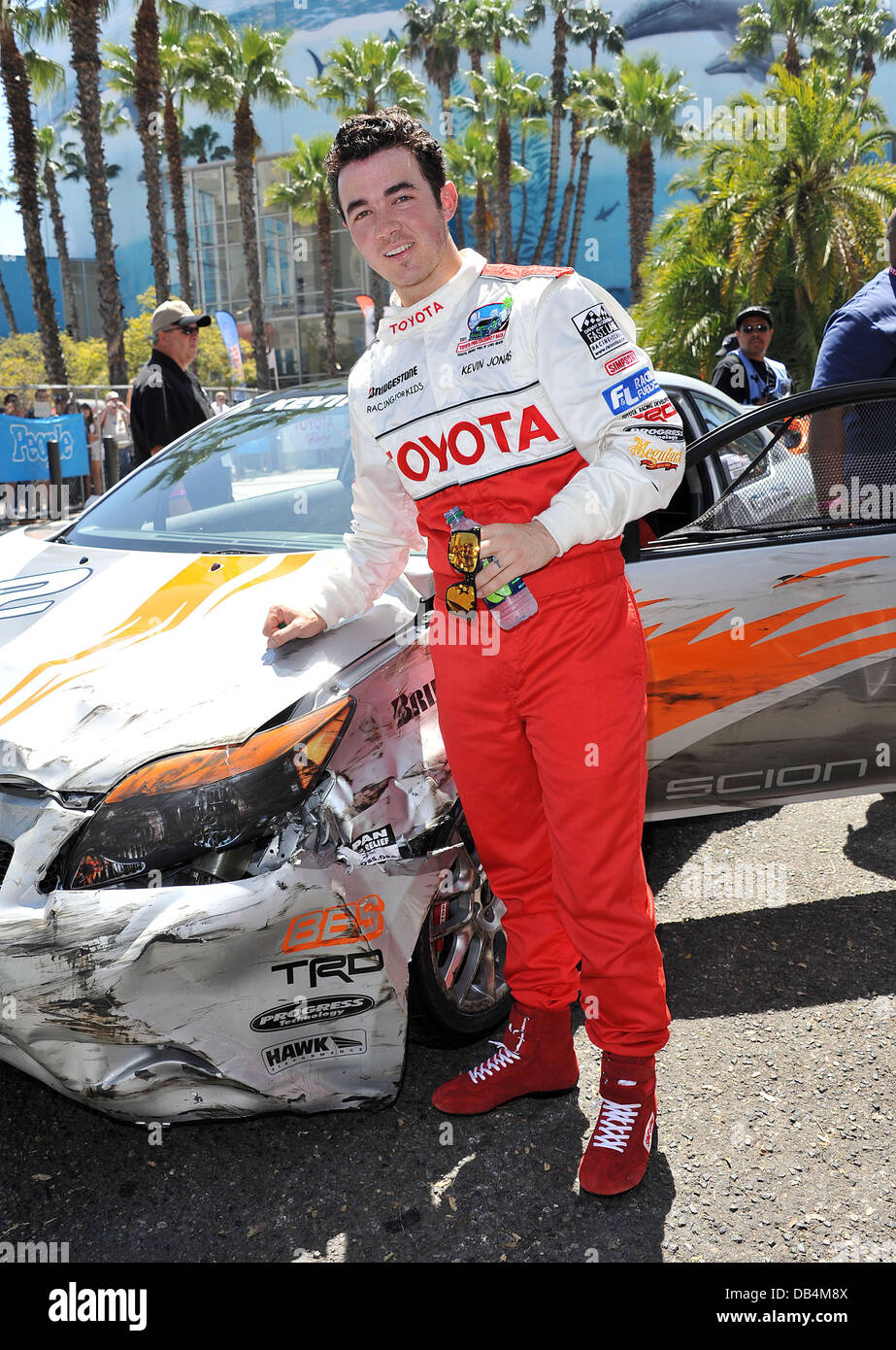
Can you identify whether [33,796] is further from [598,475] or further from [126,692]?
[598,475]

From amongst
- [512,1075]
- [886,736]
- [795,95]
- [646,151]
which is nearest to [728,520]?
[886,736]

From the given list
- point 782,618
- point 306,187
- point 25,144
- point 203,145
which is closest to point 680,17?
point 203,145

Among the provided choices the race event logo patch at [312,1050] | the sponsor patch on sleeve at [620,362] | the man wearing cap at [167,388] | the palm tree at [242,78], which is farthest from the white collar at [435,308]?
the palm tree at [242,78]

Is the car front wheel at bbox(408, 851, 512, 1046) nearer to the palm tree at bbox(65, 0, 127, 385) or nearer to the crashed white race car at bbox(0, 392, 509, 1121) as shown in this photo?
the crashed white race car at bbox(0, 392, 509, 1121)

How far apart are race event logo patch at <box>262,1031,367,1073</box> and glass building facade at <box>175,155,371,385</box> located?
176 ft

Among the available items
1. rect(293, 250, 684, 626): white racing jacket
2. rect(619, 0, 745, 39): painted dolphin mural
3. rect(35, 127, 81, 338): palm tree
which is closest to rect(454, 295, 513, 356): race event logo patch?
rect(293, 250, 684, 626): white racing jacket

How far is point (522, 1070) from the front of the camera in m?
2.49

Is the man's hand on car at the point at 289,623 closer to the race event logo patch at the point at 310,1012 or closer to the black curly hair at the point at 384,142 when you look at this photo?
the race event logo patch at the point at 310,1012

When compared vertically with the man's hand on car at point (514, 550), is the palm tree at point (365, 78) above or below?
above

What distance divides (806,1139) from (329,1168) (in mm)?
1036

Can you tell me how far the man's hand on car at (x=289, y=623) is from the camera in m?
2.33

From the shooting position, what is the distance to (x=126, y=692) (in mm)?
2219

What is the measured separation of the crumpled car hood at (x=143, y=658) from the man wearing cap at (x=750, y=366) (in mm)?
4667
